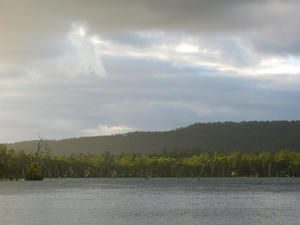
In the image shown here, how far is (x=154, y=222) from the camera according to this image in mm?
60000

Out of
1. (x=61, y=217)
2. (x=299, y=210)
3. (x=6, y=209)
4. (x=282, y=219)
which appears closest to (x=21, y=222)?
(x=61, y=217)

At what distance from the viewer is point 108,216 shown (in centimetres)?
6681

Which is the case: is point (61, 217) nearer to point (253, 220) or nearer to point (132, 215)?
point (132, 215)

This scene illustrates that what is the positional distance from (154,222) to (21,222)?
15499 millimetres

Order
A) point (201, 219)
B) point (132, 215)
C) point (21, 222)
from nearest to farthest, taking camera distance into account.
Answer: point (21, 222)
point (201, 219)
point (132, 215)

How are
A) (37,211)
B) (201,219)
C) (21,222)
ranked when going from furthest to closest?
(37,211) → (201,219) → (21,222)

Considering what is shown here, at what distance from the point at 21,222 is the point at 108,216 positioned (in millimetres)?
12414

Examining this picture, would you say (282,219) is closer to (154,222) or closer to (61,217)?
(154,222)

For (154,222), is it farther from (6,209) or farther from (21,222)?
(6,209)

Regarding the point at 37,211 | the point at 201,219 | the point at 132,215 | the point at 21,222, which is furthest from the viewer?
the point at 37,211

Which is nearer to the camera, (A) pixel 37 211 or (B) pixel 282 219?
(B) pixel 282 219

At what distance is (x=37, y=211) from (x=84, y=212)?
7.07m

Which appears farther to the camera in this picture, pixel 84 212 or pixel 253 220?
pixel 84 212

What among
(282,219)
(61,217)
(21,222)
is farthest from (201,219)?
(21,222)
